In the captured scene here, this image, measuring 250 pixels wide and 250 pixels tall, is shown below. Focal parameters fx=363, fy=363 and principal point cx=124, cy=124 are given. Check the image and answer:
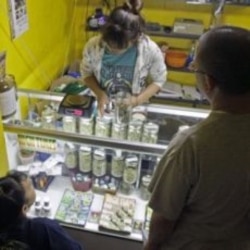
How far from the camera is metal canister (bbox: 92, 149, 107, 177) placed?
150cm

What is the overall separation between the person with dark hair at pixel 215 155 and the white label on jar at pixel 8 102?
0.85m

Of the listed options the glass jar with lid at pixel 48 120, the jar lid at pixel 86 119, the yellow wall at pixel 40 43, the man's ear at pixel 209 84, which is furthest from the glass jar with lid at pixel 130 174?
the yellow wall at pixel 40 43

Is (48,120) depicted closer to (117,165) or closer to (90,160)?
(90,160)

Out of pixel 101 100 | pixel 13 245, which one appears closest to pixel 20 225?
pixel 13 245

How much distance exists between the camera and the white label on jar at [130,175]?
4.99 ft

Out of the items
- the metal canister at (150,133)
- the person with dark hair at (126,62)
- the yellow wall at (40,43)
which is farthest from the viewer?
the yellow wall at (40,43)

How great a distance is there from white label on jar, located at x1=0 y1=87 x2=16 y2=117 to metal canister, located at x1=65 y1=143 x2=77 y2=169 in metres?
0.29

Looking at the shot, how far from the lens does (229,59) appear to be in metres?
0.78

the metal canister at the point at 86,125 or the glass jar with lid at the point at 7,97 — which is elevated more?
the glass jar with lid at the point at 7,97

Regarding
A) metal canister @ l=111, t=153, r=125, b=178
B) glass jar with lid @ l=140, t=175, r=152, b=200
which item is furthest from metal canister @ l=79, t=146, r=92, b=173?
glass jar with lid @ l=140, t=175, r=152, b=200

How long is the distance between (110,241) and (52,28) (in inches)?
70.1

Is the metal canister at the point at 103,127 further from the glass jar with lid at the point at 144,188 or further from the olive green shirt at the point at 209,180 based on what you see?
the olive green shirt at the point at 209,180

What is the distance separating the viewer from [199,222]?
97 centimetres

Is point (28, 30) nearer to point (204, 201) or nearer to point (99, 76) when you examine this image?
point (99, 76)
